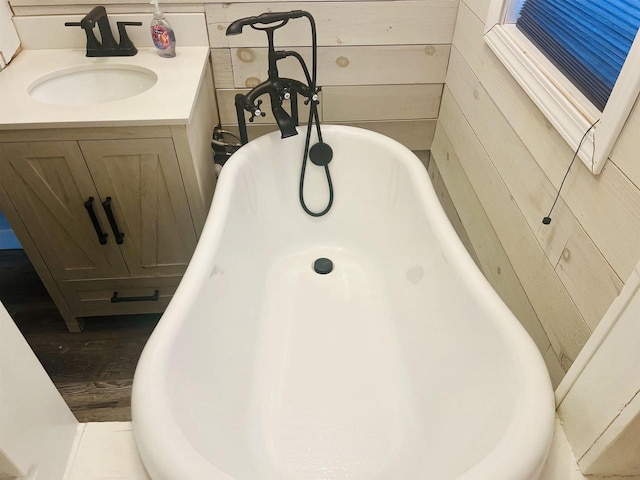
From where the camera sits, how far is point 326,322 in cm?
155

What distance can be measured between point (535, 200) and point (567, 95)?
25cm

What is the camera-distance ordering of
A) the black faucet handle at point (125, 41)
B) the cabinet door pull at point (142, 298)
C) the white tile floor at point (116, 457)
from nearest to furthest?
1. the white tile floor at point (116, 457)
2. the black faucet handle at point (125, 41)
3. the cabinet door pull at point (142, 298)

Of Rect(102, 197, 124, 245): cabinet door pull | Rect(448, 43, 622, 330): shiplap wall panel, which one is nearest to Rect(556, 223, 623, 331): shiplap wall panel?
Rect(448, 43, 622, 330): shiplap wall panel

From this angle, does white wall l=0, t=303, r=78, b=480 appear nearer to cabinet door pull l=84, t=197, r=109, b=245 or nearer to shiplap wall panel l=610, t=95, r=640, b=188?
cabinet door pull l=84, t=197, r=109, b=245

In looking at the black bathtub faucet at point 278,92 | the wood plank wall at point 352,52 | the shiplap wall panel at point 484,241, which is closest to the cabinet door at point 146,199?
the black bathtub faucet at point 278,92

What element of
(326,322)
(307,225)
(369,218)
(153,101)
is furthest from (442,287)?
(153,101)

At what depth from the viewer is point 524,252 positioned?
47.1 inches

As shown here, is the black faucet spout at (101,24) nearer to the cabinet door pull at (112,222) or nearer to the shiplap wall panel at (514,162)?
the cabinet door pull at (112,222)

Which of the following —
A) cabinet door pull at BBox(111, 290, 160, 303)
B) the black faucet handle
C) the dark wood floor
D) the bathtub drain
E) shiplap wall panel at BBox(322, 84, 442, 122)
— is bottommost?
the dark wood floor

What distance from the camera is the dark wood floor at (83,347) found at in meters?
1.53

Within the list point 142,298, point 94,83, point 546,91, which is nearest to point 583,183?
point 546,91

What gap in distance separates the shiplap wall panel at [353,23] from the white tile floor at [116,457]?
1.35 m

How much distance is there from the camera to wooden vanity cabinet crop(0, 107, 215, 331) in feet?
4.40

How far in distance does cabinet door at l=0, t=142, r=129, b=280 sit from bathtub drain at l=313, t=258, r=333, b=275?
0.68m
